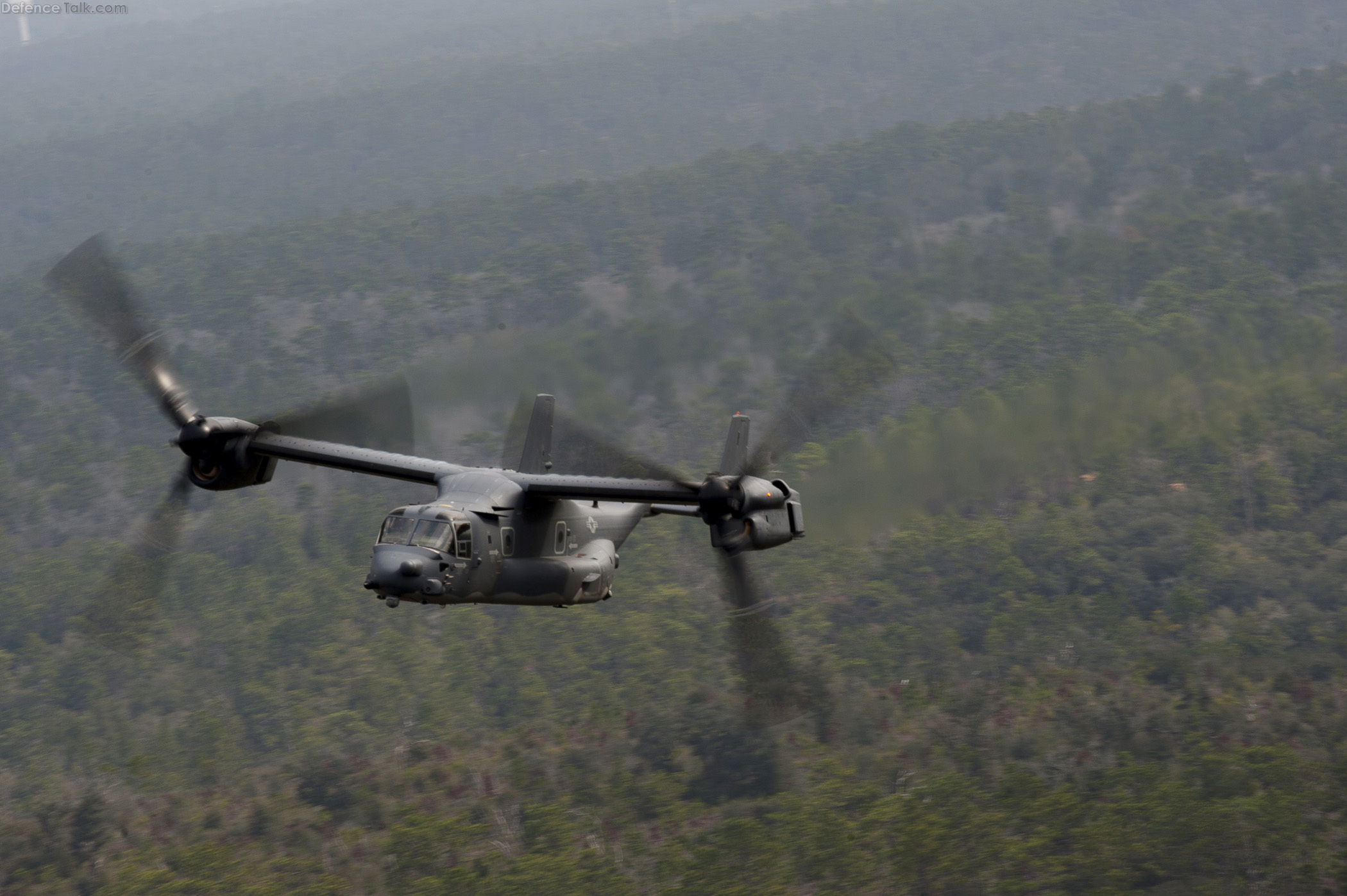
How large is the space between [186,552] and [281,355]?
129 feet

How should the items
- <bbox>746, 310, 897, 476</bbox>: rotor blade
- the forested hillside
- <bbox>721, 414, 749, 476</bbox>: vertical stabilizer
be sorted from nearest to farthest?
<bbox>746, 310, 897, 476</bbox>: rotor blade < <bbox>721, 414, 749, 476</bbox>: vertical stabilizer < the forested hillside

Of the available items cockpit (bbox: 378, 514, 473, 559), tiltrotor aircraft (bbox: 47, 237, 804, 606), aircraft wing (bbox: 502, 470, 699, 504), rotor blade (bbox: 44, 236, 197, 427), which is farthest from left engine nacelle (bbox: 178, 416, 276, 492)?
aircraft wing (bbox: 502, 470, 699, 504)

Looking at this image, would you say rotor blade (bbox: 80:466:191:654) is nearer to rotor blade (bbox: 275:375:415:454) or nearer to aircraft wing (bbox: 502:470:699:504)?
rotor blade (bbox: 275:375:415:454)

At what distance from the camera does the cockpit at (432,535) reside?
2562 cm

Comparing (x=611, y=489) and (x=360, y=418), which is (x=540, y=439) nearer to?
(x=360, y=418)

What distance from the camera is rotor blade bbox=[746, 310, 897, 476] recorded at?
86.3 ft

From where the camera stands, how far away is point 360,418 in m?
28.8

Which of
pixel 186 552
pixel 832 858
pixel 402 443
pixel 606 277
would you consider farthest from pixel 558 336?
pixel 402 443

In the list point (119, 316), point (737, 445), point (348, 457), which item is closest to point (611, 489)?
point (737, 445)

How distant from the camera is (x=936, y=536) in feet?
368

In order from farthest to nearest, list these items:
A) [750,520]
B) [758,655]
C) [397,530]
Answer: [397,530]
[758,655]
[750,520]

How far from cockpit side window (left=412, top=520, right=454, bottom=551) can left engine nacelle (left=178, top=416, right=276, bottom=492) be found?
15.9ft

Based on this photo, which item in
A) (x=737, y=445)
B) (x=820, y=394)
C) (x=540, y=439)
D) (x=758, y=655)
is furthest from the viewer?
(x=540, y=439)

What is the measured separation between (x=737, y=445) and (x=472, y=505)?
621 centimetres
